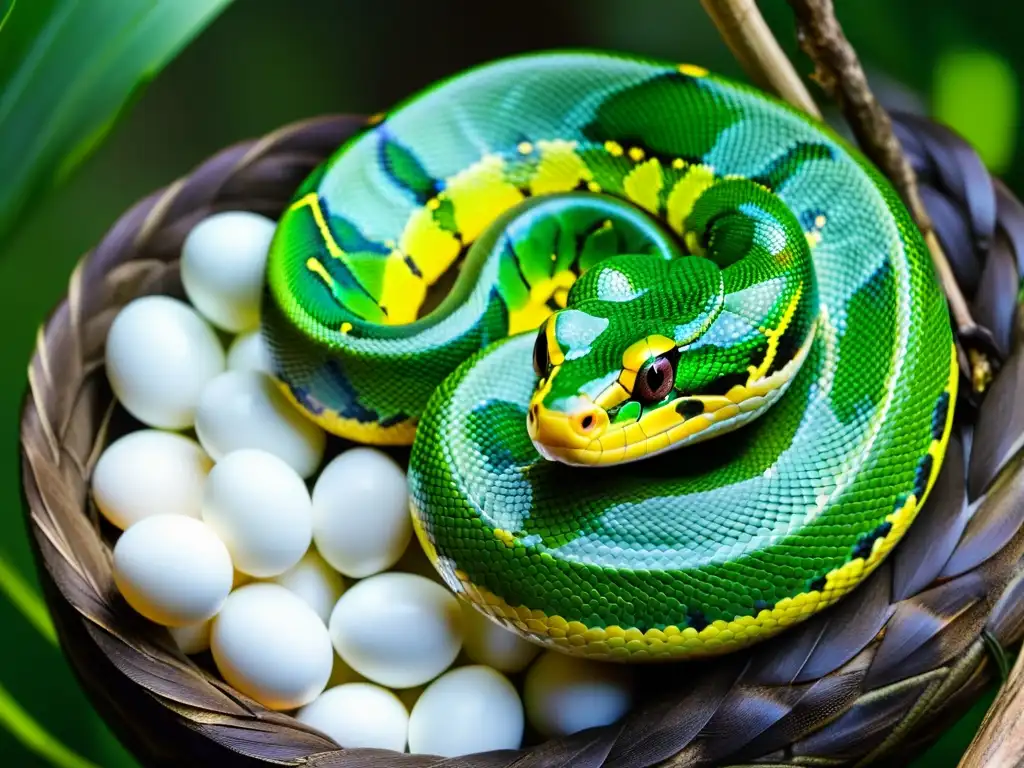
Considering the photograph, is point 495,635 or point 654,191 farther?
point 654,191

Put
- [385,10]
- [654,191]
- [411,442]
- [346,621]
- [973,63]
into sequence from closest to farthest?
[346,621] < [411,442] < [654,191] < [973,63] < [385,10]

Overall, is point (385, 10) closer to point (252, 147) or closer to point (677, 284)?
point (252, 147)

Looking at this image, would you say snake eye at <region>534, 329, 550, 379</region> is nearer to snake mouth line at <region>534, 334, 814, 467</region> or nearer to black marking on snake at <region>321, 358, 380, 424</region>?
snake mouth line at <region>534, 334, 814, 467</region>

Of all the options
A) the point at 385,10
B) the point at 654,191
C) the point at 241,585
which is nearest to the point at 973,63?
the point at 654,191

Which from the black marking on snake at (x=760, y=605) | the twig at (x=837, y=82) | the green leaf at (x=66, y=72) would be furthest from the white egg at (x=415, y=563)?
the twig at (x=837, y=82)

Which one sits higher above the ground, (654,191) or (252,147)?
(252,147)

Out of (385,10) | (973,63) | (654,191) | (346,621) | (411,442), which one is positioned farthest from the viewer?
(385,10)
